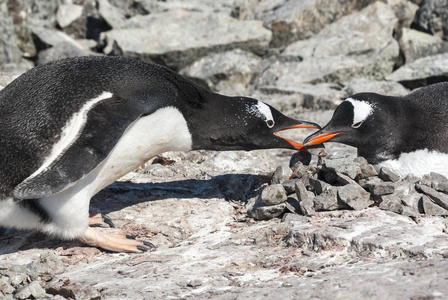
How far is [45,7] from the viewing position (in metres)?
13.7

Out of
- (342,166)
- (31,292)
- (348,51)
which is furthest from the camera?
A: (348,51)

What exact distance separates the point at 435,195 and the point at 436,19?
26.1 feet

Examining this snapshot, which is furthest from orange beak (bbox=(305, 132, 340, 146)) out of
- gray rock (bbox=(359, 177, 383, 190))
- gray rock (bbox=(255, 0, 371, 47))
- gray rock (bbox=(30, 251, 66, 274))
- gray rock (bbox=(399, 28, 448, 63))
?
gray rock (bbox=(255, 0, 371, 47))

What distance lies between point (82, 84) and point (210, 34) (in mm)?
8022

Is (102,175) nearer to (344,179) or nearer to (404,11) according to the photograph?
(344,179)

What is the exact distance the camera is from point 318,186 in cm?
390

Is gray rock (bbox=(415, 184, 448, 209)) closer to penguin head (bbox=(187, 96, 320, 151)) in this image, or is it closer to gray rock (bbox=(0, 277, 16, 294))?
penguin head (bbox=(187, 96, 320, 151))

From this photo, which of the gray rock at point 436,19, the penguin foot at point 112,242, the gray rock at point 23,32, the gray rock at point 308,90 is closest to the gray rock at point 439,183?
the penguin foot at point 112,242

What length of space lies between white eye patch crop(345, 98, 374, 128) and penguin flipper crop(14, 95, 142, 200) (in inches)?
57.2

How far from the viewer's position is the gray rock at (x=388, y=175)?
13.2 ft

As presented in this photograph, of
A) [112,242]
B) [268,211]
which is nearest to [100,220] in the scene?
[112,242]

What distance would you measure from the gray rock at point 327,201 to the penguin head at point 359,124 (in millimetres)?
611

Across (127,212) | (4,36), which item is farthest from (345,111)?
(4,36)

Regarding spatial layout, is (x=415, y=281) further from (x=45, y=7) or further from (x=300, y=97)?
(x=45, y=7)
